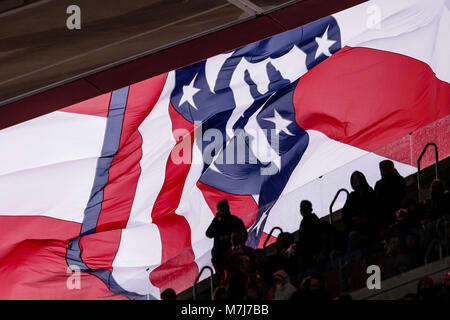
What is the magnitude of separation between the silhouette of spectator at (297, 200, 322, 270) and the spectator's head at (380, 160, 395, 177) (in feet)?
2.46

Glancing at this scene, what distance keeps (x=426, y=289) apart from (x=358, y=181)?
260cm

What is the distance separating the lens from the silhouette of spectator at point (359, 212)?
9.25 m

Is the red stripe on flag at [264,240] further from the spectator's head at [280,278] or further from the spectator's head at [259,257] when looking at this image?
the spectator's head at [280,278]

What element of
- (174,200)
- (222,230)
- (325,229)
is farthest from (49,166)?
(325,229)

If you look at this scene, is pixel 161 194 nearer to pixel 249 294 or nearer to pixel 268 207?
pixel 268 207

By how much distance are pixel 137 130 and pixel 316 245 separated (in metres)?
4.67

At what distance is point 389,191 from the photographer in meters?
10.0

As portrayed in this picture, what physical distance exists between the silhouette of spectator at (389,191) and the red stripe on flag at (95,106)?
515 cm

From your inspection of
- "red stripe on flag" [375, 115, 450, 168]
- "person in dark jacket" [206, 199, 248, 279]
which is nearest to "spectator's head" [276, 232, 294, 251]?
"person in dark jacket" [206, 199, 248, 279]

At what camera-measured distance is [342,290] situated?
27.8 ft

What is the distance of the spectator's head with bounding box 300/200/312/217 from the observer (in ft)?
34.3

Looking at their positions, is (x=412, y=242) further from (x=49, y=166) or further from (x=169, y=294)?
(x=49, y=166)

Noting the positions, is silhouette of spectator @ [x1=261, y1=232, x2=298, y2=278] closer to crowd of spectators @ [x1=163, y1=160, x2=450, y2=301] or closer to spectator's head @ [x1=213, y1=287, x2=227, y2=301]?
crowd of spectators @ [x1=163, y1=160, x2=450, y2=301]

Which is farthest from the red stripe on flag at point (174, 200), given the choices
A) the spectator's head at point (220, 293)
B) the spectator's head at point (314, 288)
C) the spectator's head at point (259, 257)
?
the spectator's head at point (314, 288)
